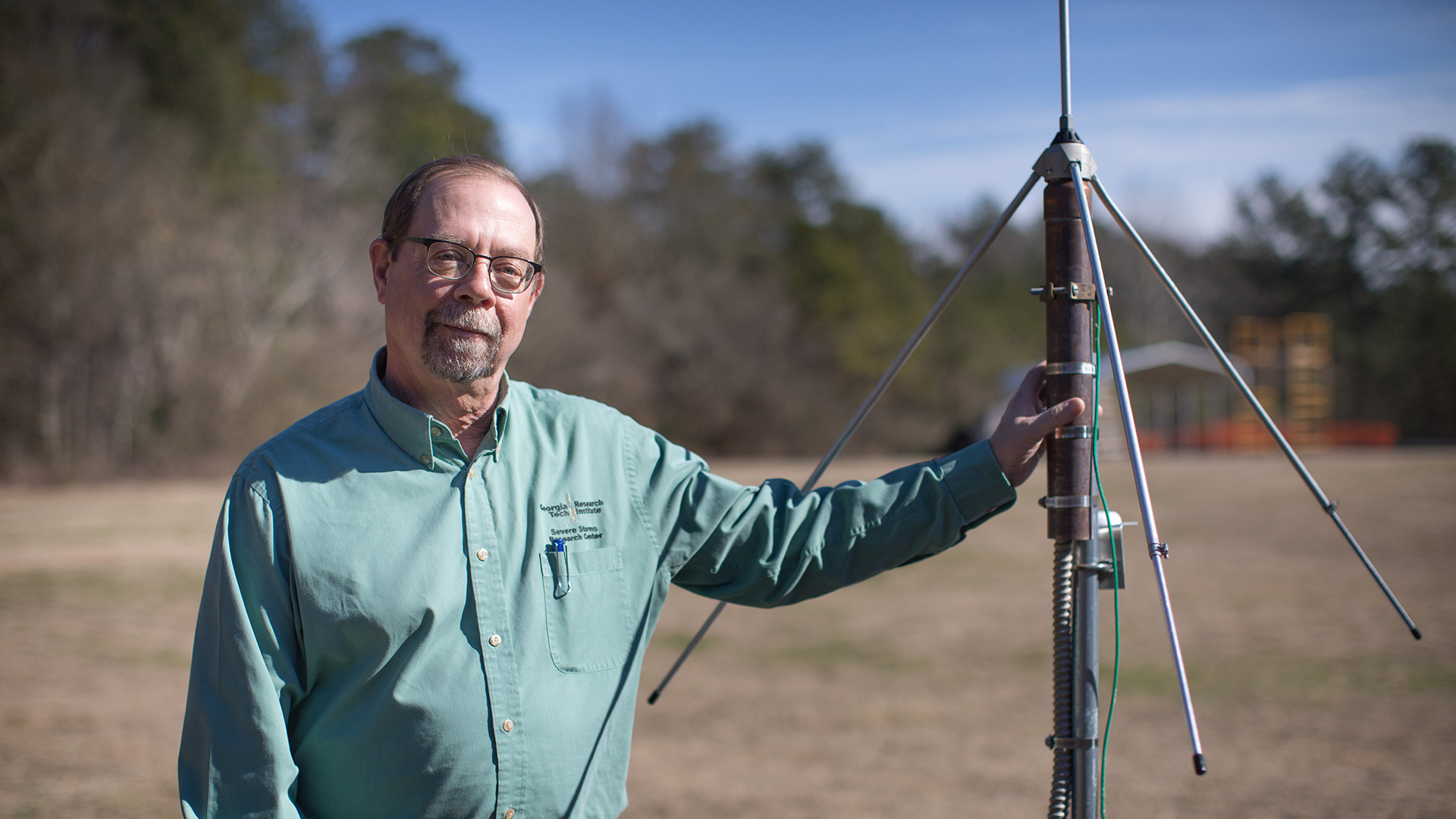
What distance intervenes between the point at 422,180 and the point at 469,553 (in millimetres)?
741

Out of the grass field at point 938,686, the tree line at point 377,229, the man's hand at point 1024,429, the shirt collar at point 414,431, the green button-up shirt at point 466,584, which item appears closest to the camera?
the green button-up shirt at point 466,584

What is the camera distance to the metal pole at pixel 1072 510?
2082 mm

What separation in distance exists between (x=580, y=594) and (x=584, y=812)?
16.5 inches

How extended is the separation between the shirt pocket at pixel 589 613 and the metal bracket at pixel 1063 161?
1137mm

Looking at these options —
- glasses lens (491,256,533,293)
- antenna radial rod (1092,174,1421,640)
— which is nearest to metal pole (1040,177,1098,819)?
antenna radial rod (1092,174,1421,640)

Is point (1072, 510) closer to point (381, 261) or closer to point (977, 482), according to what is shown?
point (977, 482)

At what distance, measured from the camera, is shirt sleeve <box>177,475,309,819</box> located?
5.86ft

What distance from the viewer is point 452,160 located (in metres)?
2.13

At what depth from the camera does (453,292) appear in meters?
2.08

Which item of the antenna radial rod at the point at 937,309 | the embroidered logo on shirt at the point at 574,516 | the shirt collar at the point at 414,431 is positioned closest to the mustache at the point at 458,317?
the shirt collar at the point at 414,431

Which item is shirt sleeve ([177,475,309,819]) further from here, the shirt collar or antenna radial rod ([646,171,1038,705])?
antenna radial rod ([646,171,1038,705])

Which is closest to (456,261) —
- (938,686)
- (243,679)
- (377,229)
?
(243,679)

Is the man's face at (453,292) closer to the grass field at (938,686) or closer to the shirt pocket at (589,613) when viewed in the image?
the shirt pocket at (589,613)

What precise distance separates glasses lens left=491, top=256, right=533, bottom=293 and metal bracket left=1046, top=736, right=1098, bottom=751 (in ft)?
4.50
